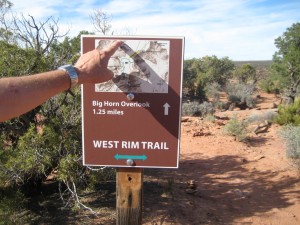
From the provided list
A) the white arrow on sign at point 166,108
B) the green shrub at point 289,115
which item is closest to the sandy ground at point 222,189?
the green shrub at point 289,115

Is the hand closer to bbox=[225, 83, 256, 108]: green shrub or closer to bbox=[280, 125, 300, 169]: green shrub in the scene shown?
bbox=[280, 125, 300, 169]: green shrub

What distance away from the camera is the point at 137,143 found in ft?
7.13

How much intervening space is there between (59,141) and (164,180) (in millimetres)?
2982

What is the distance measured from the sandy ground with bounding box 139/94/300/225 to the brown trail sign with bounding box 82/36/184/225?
3.08 metres

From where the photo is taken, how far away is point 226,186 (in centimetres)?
695

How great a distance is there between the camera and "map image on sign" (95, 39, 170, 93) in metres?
2.08

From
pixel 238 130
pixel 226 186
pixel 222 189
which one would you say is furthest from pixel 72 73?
pixel 238 130

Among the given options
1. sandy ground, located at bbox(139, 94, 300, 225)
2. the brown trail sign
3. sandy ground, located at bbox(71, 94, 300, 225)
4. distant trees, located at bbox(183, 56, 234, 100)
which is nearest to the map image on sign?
the brown trail sign

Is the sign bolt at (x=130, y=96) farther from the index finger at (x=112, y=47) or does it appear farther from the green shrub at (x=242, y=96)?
the green shrub at (x=242, y=96)

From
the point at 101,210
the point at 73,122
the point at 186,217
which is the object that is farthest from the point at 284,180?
the point at 73,122

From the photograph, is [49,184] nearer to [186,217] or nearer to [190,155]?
[186,217]

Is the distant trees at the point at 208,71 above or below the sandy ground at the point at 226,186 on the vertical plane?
above

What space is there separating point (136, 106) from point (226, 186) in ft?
17.4

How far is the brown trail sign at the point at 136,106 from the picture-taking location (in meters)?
2.09
